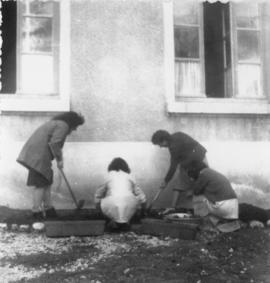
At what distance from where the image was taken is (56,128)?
651 cm

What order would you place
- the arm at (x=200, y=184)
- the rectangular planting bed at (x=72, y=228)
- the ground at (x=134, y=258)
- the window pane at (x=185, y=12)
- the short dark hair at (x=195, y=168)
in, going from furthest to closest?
the window pane at (x=185, y=12)
the short dark hair at (x=195, y=168)
the arm at (x=200, y=184)
the rectangular planting bed at (x=72, y=228)
the ground at (x=134, y=258)

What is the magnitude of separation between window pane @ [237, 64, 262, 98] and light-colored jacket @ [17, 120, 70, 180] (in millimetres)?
2839

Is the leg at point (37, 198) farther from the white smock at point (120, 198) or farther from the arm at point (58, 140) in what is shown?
the white smock at point (120, 198)

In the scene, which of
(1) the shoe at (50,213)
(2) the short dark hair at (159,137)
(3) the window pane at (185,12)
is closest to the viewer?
(1) the shoe at (50,213)

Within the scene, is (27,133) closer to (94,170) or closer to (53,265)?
(94,170)

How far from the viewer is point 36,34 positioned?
23.2 ft

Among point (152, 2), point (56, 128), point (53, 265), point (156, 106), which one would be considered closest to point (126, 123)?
point (156, 106)

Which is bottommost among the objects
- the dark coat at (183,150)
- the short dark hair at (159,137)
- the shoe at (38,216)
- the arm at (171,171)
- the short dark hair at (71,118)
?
the shoe at (38,216)

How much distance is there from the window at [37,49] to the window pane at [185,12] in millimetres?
1657

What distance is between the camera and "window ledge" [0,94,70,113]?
6773 mm

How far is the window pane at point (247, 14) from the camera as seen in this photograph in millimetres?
7820

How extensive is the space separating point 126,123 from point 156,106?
1.64ft

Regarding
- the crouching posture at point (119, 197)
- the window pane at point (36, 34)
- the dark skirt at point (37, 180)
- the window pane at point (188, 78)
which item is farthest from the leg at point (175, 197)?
the window pane at point (36, 34)

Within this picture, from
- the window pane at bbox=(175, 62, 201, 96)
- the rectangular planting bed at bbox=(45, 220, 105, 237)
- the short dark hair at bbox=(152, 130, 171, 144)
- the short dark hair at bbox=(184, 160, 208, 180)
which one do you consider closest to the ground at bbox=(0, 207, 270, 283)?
the rectangular planting bed at bbox=(45, 220, 105, 237)
